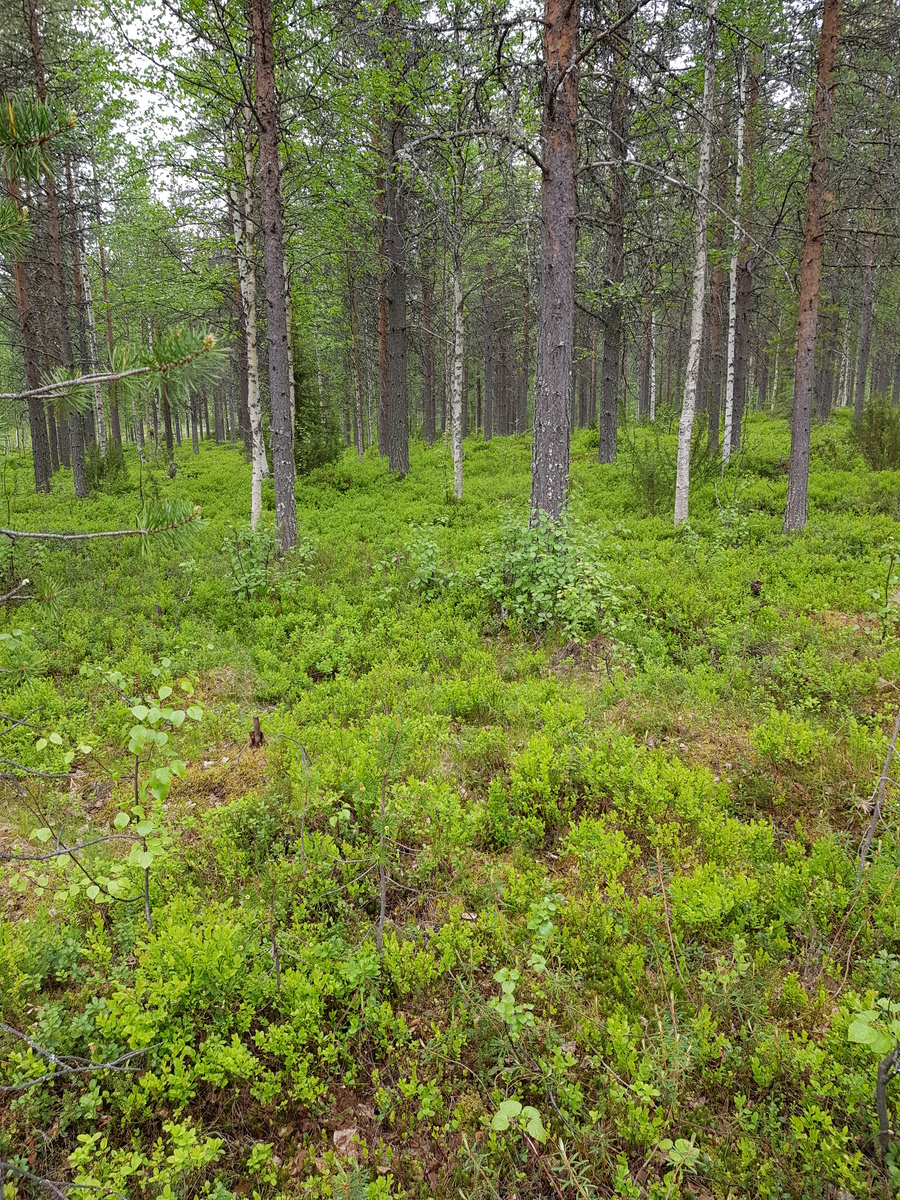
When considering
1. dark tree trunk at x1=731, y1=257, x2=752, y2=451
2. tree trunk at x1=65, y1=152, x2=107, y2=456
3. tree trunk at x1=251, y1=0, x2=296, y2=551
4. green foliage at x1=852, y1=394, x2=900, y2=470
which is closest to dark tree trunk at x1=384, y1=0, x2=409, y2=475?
tree trunk at x1=251, y1=0, x2=296, y2=551

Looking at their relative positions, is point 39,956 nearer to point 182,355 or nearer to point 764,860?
point 182,355

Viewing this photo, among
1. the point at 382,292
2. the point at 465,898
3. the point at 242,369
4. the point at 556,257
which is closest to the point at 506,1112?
the point at 465,898

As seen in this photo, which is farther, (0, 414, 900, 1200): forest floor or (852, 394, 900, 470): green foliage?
(852, 394, 900, 470): green foliage

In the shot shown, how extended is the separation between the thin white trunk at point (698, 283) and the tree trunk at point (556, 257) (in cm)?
370

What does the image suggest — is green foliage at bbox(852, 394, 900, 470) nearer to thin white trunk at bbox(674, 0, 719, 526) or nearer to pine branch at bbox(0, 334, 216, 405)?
thin white trunk at bbox(674, 0, 719, 526)

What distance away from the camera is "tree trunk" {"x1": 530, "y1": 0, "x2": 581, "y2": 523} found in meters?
7.01

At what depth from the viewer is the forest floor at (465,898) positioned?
2.35m

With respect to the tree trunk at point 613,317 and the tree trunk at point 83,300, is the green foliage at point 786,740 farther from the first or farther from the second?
the tree trunk at point 83,300

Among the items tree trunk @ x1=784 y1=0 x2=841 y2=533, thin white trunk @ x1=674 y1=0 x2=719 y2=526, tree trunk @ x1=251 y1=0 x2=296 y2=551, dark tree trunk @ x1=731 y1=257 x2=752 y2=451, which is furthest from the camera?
dark tree trunk @ x1=731 y1=257 x2=752 y2=451

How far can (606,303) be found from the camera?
1389 cm

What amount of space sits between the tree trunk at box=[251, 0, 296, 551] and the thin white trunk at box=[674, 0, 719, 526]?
721cm

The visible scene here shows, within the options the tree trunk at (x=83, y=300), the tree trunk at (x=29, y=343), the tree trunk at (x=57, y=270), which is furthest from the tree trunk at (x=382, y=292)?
the tree trunk at (x=83, y=300)

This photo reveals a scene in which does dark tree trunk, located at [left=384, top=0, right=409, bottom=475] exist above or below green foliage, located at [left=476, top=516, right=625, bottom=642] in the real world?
above

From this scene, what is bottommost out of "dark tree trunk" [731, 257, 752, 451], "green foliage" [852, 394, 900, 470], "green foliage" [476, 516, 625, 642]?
"green foliage" [476, 516, 625, 642]
